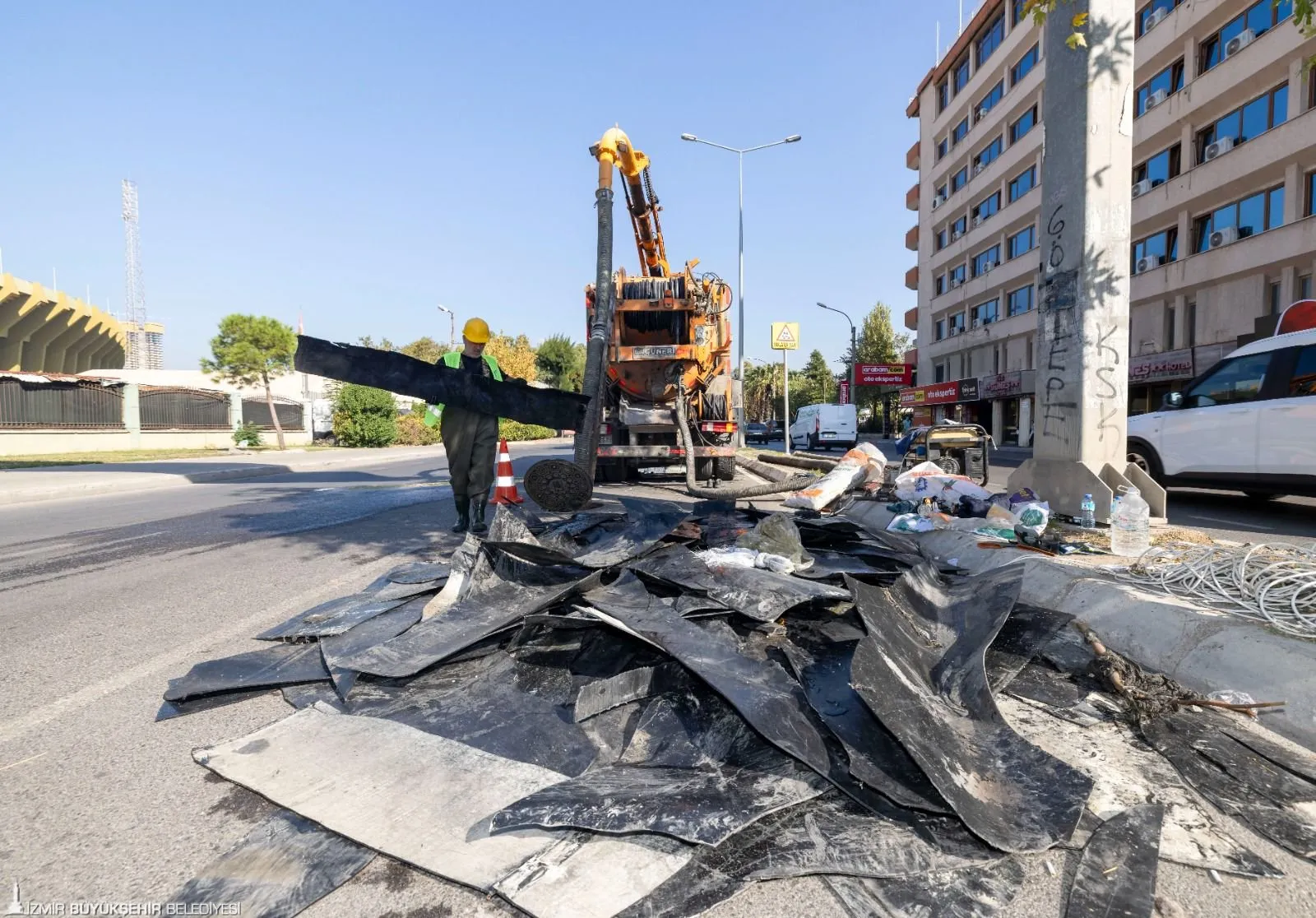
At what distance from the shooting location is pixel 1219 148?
1983 centimetres

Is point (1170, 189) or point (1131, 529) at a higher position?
point (1170, 189)

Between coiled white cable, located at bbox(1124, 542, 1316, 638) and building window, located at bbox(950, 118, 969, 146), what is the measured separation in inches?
1549

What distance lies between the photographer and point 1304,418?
6.47 meters

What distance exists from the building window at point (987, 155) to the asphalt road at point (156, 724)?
3598 centimetres

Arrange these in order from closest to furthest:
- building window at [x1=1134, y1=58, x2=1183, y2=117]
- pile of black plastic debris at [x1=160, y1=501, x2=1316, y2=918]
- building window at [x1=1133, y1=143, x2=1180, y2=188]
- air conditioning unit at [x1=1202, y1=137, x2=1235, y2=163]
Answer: pile of black plastic debris at [x1=160, y1=501, x2=1316, y2=918], air conditioning unit at [x1=1202, y1=137, x2=1235, y2=163], building window at [x1=1134, y1=58, x2=1183, y2=117], building window at [x1=1133, y1=143, x2=1180, y2=188]

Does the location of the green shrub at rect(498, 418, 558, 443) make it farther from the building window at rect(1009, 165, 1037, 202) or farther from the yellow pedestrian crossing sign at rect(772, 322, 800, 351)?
the building window at rect(1009, 165, 1037, 202)

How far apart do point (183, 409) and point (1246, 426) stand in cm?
3397

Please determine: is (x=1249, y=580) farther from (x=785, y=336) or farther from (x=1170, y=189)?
(x=1170, y=189)

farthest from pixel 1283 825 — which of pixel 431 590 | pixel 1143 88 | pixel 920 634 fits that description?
pixel 1143 88

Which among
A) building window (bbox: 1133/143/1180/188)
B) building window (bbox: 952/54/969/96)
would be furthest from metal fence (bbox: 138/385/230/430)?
building window (bbox: 952/54/969/96)

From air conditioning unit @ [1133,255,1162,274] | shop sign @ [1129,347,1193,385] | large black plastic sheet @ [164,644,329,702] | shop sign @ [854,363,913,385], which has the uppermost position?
air conditioning unit @ [1133,255,1162,274]

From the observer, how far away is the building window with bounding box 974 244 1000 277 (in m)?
33.7

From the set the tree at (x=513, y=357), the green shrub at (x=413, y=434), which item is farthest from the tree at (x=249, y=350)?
the tree at (x=513, y=357)

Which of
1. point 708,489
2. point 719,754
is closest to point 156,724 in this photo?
point 719,754
